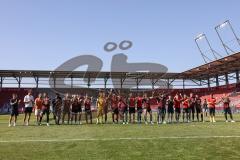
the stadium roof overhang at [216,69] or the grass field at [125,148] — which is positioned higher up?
the stadium roof overhang at [216,69]

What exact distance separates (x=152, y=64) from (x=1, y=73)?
28075mm

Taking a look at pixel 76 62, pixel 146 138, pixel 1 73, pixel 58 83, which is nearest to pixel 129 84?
pixel 58 83

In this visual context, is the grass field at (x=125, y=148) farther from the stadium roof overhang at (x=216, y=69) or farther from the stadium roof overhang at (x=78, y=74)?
the stadium roof overhang at (x=78, y=74)

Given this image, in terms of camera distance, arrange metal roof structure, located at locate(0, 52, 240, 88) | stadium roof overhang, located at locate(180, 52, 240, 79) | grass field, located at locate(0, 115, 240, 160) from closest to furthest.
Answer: grass field, located at locate(0, 115, 240, 160) < stadium roof overhang, located at locate(180, 52, 240, 79) < metal roof structure, located at locate(0, 52, 240, 88)

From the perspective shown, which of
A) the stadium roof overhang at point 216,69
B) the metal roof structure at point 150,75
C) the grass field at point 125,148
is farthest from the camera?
the metal roof structure at point 150,75

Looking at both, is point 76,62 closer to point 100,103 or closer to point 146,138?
point 100,103

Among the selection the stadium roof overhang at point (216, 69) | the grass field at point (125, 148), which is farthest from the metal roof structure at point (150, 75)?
the grass field at point (125, 148)

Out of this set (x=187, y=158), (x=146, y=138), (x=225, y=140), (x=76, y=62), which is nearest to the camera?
(x=187, y=158)

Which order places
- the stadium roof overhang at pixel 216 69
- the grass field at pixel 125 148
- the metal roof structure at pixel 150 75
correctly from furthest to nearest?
the metal roof structure at pixel 150 75 < the stadium roof overhang at pixel 216 69 < the grass field at pixel 125 148

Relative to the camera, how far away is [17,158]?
9820 mm

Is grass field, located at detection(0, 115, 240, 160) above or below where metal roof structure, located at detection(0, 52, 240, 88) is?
below

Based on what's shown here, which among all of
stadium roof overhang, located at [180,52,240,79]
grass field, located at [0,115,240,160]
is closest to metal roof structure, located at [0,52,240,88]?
stadium roof overhang, located at [180,52,240,79]

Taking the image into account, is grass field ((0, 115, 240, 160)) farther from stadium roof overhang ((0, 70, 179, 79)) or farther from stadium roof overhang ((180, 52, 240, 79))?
stadium roof overhang ((0, 70, 179, 79))

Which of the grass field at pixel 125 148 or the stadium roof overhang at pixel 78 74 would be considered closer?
the grass field at pixel 125 148
